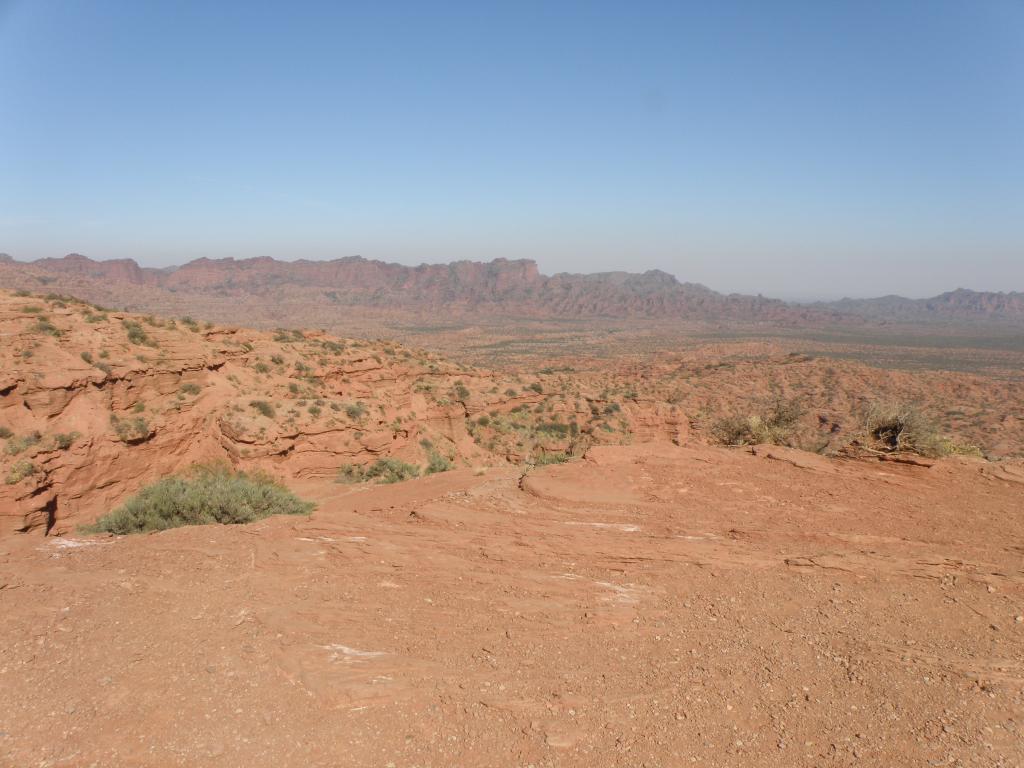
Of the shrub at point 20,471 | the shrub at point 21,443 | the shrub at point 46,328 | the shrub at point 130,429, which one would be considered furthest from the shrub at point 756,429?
the shrub at point 46,328

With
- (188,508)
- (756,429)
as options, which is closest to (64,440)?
(188,508)

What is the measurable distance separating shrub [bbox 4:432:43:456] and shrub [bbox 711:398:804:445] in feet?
54.8

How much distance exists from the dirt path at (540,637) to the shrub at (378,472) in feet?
21.2

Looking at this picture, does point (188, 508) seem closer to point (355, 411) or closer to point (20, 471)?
point (20, 471)

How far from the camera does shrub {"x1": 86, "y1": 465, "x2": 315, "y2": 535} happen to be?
9672mm

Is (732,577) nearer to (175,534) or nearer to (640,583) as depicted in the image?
(640,583)

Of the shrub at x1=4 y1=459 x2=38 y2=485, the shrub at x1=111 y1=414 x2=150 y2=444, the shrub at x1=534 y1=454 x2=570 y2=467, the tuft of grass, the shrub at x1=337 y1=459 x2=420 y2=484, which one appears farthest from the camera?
the tuft of grass

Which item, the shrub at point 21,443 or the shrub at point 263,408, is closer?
the shrub at point 21,443

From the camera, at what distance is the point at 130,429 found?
1368 centimetres

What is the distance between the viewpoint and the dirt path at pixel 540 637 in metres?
4.48

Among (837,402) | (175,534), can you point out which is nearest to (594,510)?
(175,534)

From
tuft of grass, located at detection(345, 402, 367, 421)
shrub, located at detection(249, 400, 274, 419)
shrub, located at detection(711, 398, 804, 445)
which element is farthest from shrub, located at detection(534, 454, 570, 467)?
shrub, located at detection(249, 400, 274, 419)

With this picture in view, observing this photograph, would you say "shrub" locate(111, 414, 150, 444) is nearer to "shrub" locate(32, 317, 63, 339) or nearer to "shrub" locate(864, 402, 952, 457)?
"shrub" locate(32, 317, 63, 339)

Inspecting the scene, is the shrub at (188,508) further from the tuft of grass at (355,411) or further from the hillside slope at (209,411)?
the tuft of grass at (355,411)
